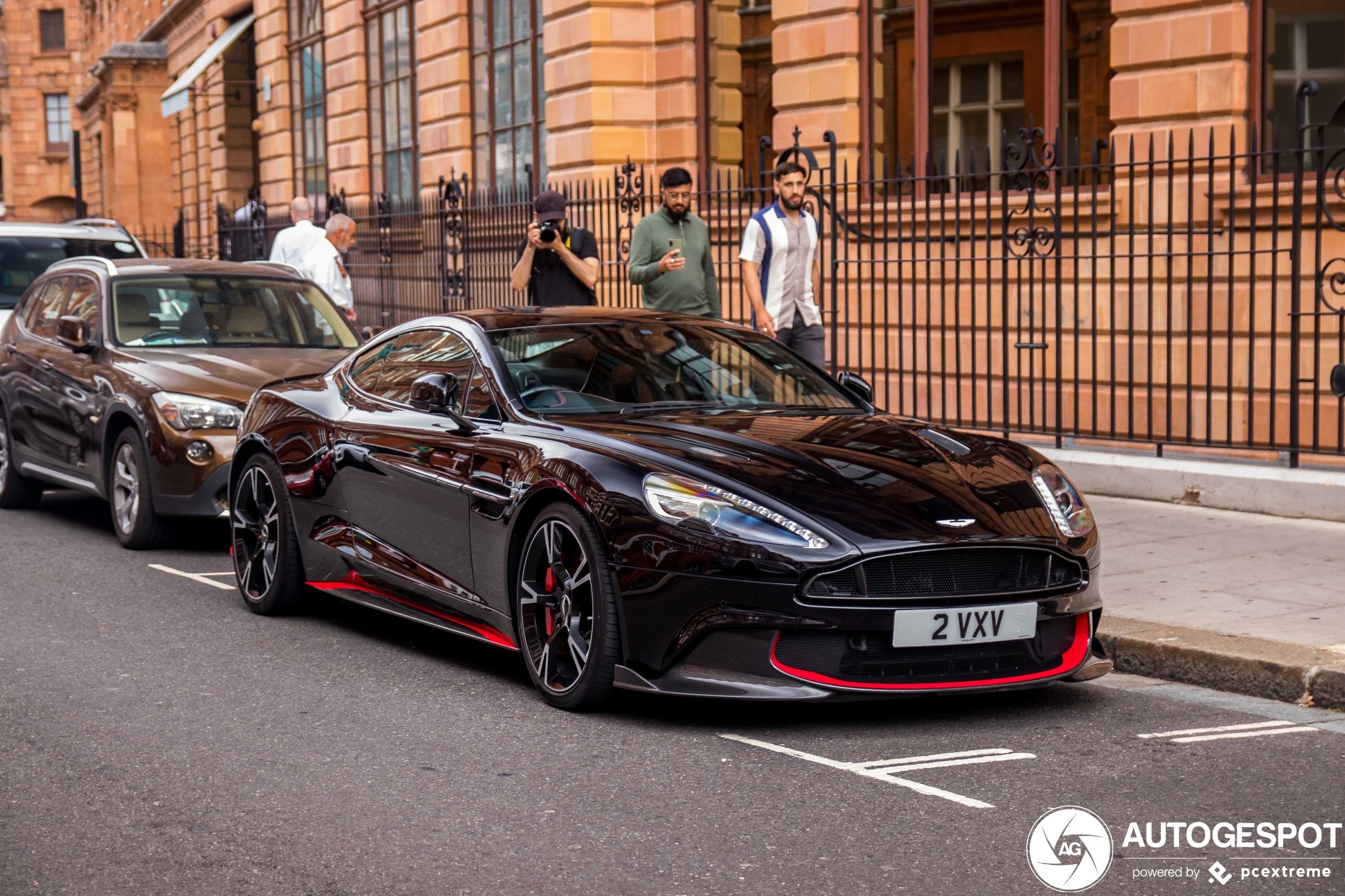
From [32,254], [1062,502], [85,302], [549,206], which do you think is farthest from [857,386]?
[32,254]

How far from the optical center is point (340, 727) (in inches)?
222

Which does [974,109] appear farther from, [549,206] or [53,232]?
[53,232]

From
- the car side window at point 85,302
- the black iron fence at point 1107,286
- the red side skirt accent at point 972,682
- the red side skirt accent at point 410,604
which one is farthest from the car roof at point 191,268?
the red side skirt accent at point 972,682

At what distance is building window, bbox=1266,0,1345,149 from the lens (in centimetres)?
1100

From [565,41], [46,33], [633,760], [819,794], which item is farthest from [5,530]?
[46,33]

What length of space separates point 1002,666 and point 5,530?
6.95 m

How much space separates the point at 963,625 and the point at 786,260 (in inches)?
193

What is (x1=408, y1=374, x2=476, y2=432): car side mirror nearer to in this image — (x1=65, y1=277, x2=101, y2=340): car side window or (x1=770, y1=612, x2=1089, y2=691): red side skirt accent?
(x1=770, y1=612, x2=1089, y2=691): red side skirt accent

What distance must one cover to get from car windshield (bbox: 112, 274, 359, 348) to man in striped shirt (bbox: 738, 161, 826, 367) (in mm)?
2580

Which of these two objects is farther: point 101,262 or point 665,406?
point 101,262

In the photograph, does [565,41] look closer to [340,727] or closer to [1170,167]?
[1170,167]

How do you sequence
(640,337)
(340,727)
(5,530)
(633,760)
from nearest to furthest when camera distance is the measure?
(633,760), (340,727), (640,337), (5,530)

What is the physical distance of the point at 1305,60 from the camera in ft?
36.7

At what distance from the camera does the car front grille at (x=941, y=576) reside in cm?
529
